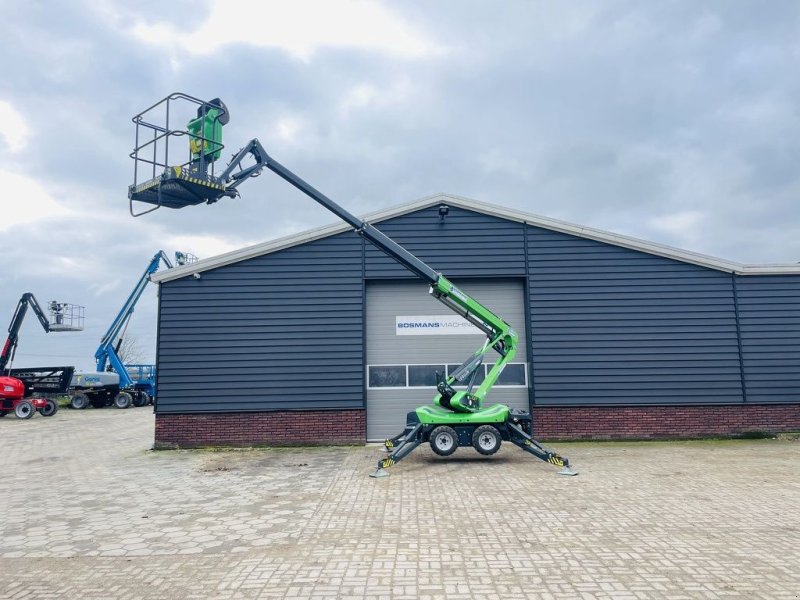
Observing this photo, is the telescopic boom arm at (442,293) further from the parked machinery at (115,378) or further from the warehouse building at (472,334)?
the parked machinery at (115,378)

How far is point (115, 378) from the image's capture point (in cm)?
3100

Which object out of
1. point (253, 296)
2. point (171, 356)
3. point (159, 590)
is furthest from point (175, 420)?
point (159, 590)

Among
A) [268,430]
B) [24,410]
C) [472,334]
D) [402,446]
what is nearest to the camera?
[402,446]

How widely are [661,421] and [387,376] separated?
23.4ft

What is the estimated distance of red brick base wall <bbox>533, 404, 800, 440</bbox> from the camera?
14.1m

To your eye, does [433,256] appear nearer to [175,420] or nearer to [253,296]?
[253,296]

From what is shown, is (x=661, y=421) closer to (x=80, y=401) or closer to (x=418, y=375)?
(x=418, y=375)

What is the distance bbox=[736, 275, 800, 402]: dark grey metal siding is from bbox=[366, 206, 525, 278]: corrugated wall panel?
6030 millimetres

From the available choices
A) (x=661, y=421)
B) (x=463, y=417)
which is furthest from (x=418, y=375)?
(x=661, y=421)

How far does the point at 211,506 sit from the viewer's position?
8.27m

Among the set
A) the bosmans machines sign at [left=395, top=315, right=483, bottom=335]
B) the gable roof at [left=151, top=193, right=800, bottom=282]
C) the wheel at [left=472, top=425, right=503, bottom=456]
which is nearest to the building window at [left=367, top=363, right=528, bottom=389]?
the bosmans machines sign at [left=395, top=315, right=483, bottom=335]

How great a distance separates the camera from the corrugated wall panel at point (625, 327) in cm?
1420

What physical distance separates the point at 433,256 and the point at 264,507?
838cm

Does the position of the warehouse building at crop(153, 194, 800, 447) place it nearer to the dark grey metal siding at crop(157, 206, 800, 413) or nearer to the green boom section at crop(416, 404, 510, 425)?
the dark grey metal siding at crop(157, 206, 800, 413)
